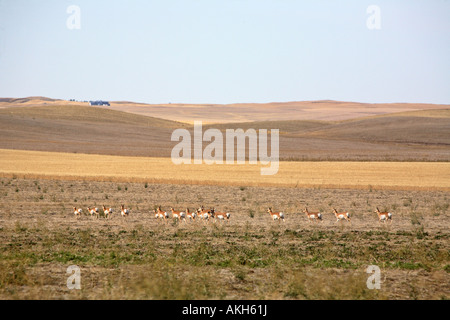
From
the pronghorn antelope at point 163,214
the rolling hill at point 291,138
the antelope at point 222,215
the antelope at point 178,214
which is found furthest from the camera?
the rolling hill at point 291,138

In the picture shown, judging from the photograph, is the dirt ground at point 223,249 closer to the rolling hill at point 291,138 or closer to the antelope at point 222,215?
the antelope at point 222,215

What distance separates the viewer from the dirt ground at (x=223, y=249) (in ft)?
41.8

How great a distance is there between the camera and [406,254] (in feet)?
61.6

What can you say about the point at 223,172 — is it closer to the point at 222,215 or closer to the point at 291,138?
the point at 222,215

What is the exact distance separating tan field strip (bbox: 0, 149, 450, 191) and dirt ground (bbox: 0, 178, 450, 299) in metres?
9.25

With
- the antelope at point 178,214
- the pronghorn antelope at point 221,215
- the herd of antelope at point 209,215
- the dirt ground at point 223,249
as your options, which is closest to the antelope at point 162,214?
the herd of antelope at point 209,215

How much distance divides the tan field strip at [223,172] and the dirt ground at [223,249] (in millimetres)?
9247

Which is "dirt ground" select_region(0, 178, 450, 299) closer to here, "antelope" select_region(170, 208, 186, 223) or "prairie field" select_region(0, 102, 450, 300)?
"prairie field" select_region(0, 102, 450, 300)

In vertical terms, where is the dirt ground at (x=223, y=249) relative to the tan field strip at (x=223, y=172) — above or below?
above

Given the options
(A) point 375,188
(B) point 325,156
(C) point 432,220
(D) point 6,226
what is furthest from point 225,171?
(D) point 6,226

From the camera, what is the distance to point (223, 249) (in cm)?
1933

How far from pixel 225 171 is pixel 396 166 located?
19271mm

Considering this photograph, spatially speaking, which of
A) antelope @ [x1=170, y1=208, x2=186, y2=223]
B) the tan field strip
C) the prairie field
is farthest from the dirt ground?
the tan field strip

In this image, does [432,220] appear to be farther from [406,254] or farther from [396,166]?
[396,166]
